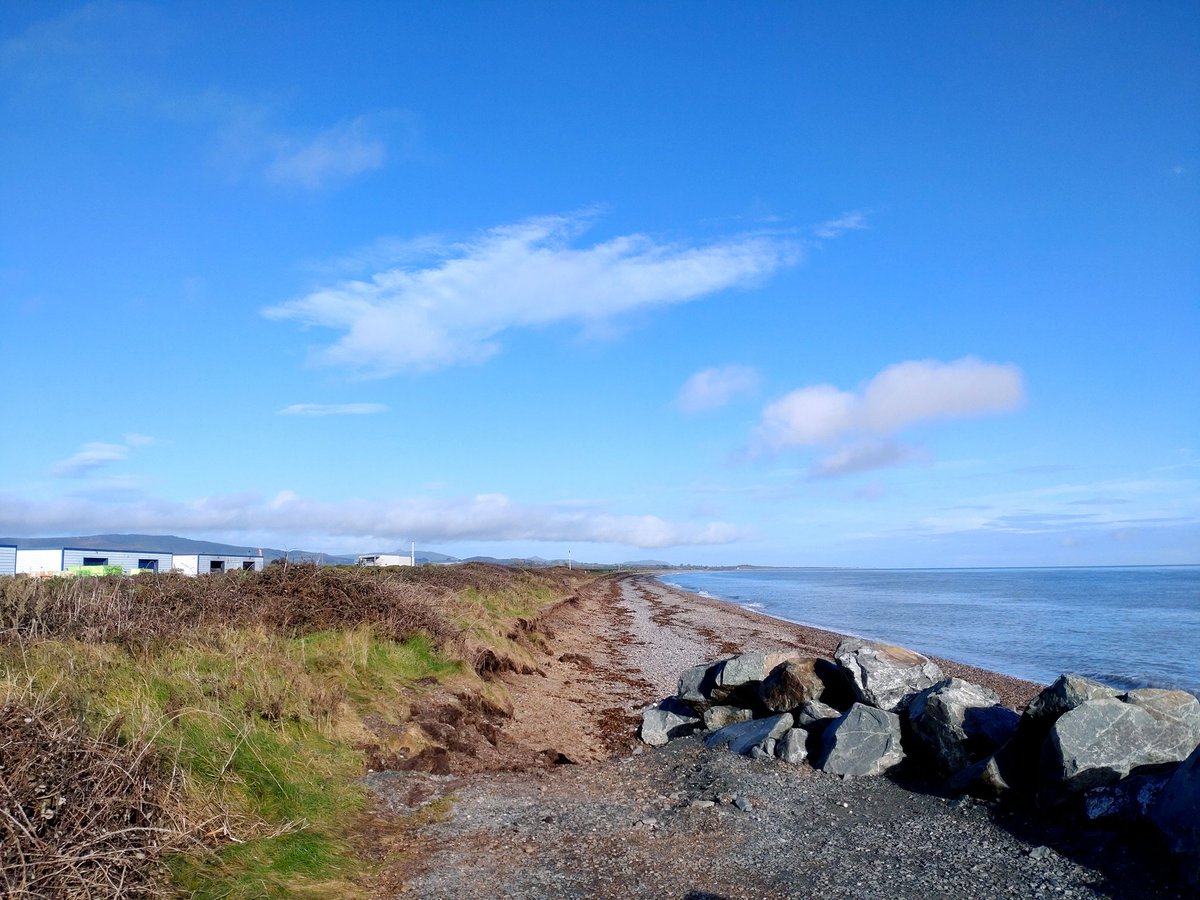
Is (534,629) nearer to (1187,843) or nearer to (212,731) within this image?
(212,731)

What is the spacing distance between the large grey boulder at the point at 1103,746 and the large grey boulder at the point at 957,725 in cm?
135

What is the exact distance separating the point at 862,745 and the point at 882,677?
74.2 inches

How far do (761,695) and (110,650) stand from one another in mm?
10029

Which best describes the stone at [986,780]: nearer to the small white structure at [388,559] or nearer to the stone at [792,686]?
the stone at [792,686]

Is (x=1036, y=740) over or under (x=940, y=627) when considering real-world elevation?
over

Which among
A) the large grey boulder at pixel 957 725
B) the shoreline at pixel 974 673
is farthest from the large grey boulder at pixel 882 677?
the shoreline at pixel 974 673

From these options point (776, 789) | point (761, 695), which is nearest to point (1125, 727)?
point (776, 789)

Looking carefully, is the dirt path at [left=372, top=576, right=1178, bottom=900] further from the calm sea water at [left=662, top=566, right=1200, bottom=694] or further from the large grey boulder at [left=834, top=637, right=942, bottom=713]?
the calm sea water at [left=662, top=566, right=1200, bottom=694]

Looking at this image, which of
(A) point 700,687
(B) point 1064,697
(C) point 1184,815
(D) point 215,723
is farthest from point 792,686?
(D) point 215,723

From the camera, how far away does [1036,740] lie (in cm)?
972

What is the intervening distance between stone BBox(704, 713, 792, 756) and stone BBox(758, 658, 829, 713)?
0.63 meters

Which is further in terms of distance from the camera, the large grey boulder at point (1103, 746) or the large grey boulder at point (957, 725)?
the large grey boulder at point (957, 725)

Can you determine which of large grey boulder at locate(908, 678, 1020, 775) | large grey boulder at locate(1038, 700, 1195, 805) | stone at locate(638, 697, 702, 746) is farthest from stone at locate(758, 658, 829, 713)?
large grey boulder at locate(1038, 700, 1195, 805)

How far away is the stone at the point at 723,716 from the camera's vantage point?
1439cm
